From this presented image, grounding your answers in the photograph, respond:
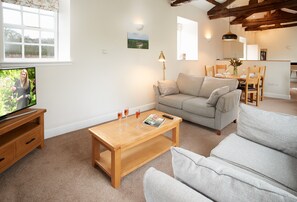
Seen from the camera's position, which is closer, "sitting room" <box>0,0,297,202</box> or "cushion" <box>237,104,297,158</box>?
"sitting room" <box>0,0,297,202</box>

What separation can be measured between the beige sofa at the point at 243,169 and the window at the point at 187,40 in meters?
4.47

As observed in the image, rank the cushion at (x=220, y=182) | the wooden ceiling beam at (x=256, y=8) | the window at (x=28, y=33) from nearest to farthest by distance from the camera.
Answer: the cushion at (x=220, y=182), the window at (x=28, y=33), the wooden ceiling beam at (x=256, y=8)

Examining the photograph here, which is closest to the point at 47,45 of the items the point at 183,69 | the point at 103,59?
the point at 103,59

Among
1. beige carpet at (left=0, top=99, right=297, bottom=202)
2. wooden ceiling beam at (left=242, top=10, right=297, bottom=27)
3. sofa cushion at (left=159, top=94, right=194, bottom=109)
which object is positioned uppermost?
wooden ceiling beam at (left=242, top=10, right=297, bottom=27)

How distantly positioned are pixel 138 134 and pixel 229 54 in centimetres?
723

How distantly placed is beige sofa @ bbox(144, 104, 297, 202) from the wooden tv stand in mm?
1898

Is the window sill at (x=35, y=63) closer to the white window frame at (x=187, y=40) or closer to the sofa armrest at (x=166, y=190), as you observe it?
the sofa armrest at (x=166, y=190)

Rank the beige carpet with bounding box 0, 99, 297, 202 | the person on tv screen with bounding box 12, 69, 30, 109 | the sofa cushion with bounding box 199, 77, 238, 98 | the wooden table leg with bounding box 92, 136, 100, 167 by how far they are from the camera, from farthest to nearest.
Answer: the sofa cushion with bounding box 199, 77, 238, 98
the person on tv screen with bounding box 12, 69, 30, 109
the wooden table leg with bounding box 92, 136, 100, 167
the beige carpet with bounding box 0, 99, 297, 202

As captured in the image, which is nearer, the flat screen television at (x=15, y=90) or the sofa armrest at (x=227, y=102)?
the flat screen television at (x=15, y=90)

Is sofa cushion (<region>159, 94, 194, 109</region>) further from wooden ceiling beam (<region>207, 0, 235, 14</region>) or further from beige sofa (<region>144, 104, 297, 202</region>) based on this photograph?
wooden ceiling beam (<region>207, 0, 235, 14</region>)

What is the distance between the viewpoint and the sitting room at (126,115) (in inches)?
50.8

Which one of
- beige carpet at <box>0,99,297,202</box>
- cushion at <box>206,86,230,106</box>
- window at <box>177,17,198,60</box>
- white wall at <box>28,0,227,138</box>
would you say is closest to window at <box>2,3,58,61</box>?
white wall at <box>28,0,227,138</box>

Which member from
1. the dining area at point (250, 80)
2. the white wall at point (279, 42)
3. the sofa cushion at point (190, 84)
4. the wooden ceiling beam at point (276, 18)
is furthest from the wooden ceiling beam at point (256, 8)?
the white wall at point (279, 42)

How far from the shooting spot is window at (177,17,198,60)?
595 centimetres
